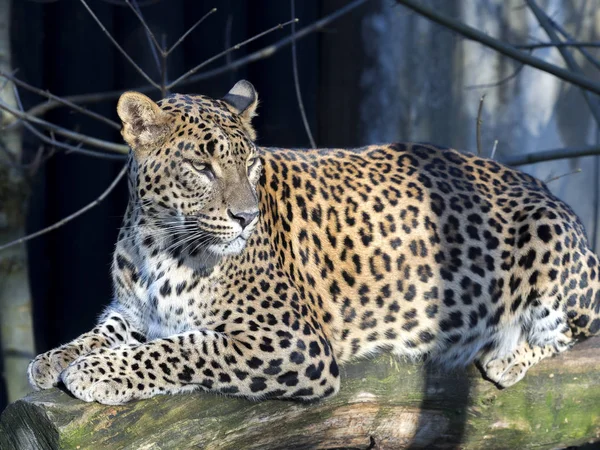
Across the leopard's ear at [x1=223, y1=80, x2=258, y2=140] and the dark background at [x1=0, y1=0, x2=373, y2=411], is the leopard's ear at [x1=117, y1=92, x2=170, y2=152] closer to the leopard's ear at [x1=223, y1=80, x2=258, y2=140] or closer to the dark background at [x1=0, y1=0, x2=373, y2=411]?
the leopard's ear at [x1=223, y1=80, x2=258, y2=140]

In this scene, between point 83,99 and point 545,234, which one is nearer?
point 545,234

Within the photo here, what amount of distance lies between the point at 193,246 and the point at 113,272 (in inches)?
28.3

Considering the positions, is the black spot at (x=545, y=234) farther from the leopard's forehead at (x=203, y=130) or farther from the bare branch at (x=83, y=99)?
the bare branch at (x=83, y=99)

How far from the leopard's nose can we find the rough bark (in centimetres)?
382

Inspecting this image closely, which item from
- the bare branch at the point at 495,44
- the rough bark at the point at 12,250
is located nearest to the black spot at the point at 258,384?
the bare branch at the point at 495,44

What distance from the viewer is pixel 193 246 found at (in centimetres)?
590

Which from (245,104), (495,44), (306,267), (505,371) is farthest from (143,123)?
(505,371)

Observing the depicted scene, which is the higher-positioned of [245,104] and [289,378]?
[245,104]

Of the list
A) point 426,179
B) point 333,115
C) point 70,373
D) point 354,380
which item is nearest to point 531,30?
point 333,115

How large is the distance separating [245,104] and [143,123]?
800 mm

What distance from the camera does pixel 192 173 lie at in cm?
568

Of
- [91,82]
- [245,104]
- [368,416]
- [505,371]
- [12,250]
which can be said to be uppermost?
[91,82]

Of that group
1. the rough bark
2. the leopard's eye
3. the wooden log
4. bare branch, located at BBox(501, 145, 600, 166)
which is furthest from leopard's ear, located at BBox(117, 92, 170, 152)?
bare branch, located at BBox(501, 145, 600, 166)

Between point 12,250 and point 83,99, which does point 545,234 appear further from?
point 12,250
